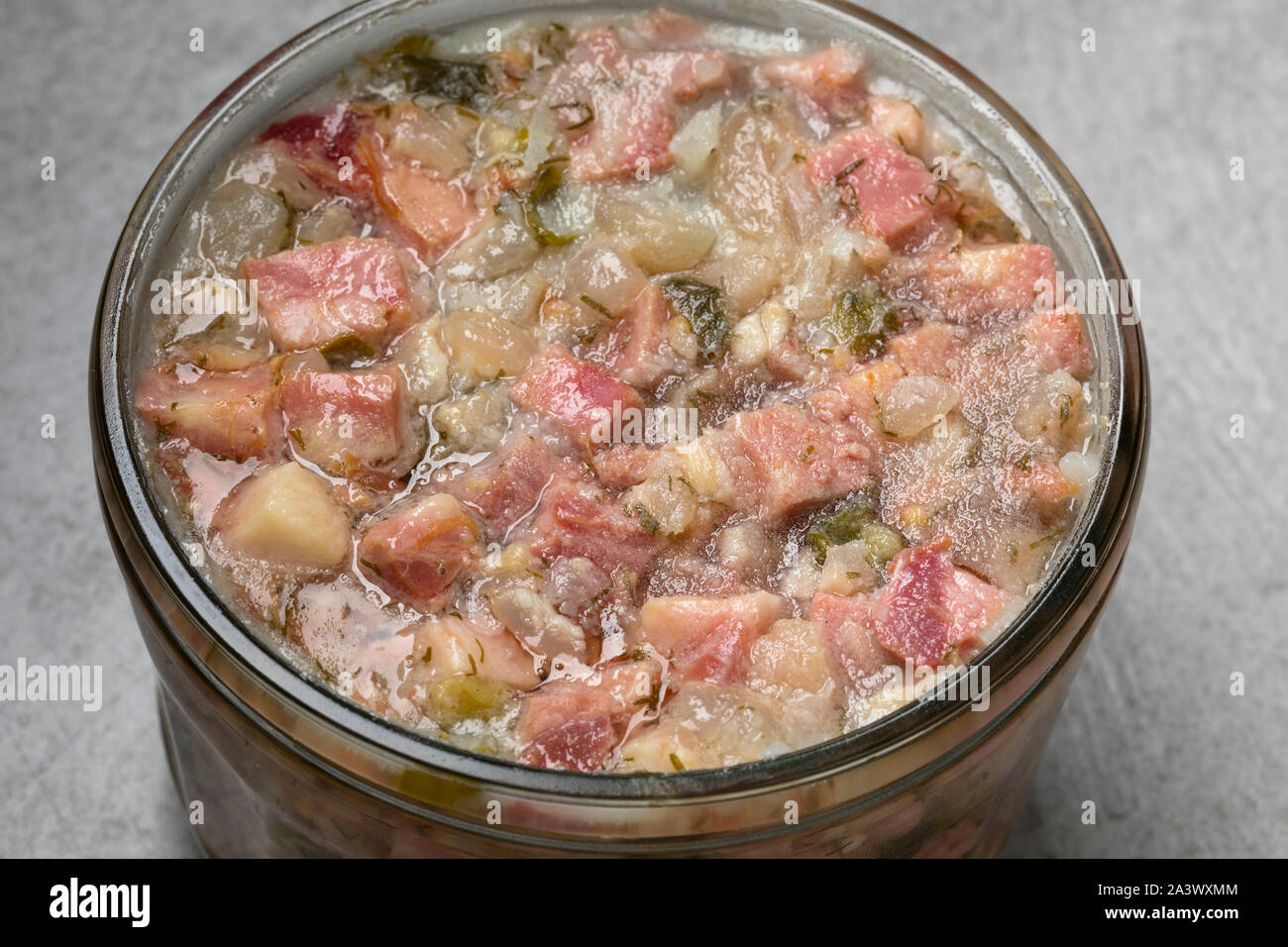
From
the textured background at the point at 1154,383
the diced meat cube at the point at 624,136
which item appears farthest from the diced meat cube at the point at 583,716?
the textured background at the point at 1154,383

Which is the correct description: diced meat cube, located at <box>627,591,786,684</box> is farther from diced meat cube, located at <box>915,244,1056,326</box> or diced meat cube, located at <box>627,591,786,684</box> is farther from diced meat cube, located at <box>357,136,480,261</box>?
diced meat cube, located at <box>357,136,480,261</box>

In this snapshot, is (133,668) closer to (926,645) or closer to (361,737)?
(361,737)

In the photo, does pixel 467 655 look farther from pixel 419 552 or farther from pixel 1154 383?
pixel 1154 383

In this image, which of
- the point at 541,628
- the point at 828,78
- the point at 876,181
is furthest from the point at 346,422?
the point at 828,78

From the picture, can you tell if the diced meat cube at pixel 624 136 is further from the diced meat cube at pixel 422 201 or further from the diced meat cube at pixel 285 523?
the diced meat cube at pixel 285 523

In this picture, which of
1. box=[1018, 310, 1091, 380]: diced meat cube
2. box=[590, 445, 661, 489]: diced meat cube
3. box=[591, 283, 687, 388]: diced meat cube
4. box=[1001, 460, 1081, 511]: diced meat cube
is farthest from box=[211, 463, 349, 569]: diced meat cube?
box=[1018, 310, 1091, 380]: diced meat cube

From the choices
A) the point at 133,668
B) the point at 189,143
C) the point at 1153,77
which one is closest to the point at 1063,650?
the point at 189,143
